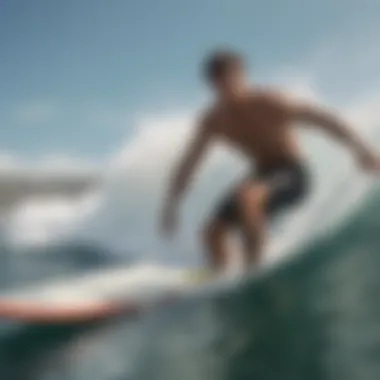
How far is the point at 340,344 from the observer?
4.28 ft

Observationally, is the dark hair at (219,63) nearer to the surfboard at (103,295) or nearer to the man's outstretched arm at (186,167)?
the man's outstretched arm at (186,167)

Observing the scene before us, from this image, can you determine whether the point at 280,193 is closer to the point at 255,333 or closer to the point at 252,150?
the point at 252,150

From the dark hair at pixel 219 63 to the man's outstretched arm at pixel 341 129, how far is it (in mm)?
132

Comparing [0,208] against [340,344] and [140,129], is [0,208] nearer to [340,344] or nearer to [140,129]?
[140,129]

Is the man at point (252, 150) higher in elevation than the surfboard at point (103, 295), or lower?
higher

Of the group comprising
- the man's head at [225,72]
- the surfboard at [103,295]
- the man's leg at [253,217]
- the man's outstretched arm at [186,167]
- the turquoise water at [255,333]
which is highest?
the man's head at [225,72]

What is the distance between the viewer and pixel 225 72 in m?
1.36

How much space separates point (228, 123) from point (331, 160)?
0.18 m

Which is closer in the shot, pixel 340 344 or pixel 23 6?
pixel 340 344

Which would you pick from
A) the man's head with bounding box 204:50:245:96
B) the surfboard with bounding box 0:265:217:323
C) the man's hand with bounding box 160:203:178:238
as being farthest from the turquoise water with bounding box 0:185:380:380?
the man's head with bounding box 204:50:245:96

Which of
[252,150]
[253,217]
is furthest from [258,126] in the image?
[253,217]

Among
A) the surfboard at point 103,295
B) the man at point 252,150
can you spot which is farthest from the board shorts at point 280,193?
the surfboard at point 103,295

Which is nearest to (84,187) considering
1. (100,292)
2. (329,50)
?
(100,292)

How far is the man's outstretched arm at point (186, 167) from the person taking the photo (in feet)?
4.47
